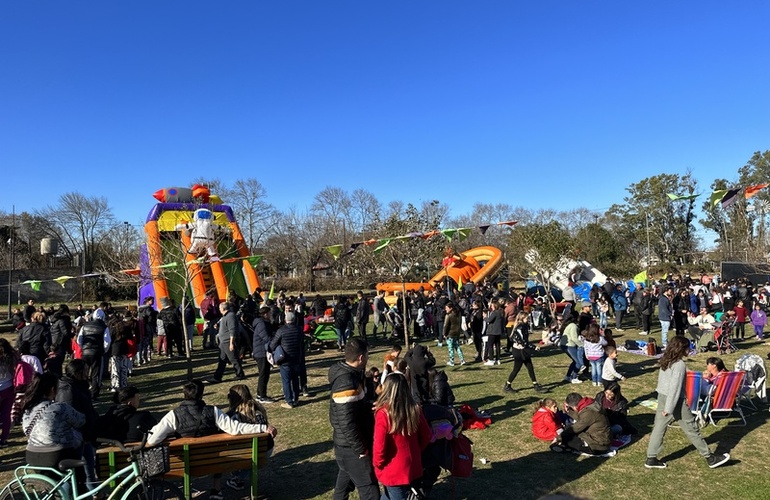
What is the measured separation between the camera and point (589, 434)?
6516 millimetres

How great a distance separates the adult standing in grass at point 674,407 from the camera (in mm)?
5789

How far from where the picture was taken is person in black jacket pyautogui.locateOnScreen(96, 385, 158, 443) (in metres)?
5.33

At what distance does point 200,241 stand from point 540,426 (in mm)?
12959

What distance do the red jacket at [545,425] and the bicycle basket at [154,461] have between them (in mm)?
4821

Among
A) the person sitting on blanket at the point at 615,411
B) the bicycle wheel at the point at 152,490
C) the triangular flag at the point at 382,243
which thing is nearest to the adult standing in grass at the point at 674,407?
the person sitting on blanket at the point at 615,411

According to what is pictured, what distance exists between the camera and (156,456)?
420 cm

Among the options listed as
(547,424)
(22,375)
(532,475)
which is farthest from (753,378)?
(22,375)

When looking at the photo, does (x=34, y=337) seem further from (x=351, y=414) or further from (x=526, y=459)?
(x=526, y=459)

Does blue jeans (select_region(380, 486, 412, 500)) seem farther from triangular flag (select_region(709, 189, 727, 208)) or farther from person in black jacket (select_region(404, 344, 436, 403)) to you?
triangular flag (select_region(709, 189, 727, 208))

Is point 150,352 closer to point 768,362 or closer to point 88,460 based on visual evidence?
point 88,460

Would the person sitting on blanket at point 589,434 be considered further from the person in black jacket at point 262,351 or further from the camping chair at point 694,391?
the person in black jacket at point 262,351

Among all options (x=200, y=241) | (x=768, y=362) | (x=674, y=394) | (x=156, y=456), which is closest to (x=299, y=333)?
(x=156, y=456)

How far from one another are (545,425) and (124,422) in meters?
5.10

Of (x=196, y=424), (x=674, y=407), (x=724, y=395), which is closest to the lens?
(x=196, y=424)
